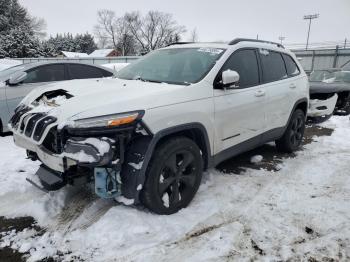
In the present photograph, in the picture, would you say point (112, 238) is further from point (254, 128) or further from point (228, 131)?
point (254, 128)

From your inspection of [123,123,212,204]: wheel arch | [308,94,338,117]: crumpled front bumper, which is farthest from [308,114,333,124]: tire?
[123,123,212,204]: wheel arch

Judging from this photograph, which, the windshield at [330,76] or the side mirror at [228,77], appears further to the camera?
the windshield at [330,76]

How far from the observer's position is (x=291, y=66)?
5.57 metres

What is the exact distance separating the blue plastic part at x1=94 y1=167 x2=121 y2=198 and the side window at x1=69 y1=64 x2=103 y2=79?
4.87 metres

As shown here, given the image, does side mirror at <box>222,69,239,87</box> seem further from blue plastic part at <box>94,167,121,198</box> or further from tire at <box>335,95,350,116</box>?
tire at <box>335,95,350,116</box>

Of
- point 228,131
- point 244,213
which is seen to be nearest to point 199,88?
point 228,131

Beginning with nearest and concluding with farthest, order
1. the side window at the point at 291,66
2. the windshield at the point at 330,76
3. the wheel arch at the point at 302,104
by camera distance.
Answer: the side window at the point at 291,66 → the wheel arch at the point at 302,104 → the windshield at the point at 330,76

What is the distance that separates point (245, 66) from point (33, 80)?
4.53m

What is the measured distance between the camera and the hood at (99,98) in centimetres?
290

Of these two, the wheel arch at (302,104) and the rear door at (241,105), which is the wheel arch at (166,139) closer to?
the rear door at (241,105)

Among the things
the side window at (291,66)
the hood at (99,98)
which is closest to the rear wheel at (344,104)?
the side window at (291,66)

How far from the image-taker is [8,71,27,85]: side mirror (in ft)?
20.8

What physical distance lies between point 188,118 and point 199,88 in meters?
0.41

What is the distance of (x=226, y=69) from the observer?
396 cm
